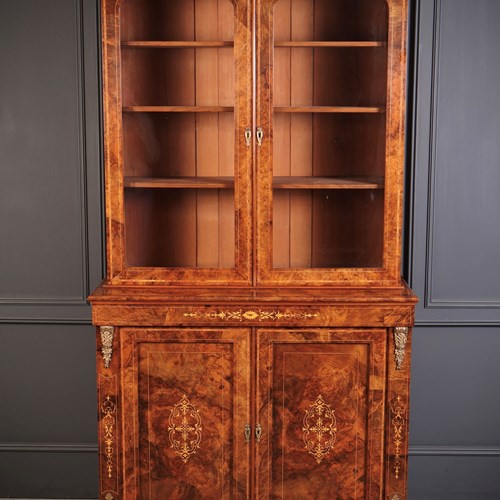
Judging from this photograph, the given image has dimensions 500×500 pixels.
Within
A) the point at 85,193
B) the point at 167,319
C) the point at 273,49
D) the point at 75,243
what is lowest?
the point at 167,319

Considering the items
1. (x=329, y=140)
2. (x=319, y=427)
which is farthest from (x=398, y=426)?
(x=329, y=140)

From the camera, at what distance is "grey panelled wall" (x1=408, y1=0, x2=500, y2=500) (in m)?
2.19

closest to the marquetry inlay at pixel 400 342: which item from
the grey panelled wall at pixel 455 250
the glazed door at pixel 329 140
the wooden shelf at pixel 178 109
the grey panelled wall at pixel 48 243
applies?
the glazed door at pixel 329 140

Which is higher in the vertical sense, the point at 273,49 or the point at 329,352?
the point at 273,49

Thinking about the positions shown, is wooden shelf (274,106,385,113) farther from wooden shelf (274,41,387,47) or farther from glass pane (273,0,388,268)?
wooden shelf (274,41,387,47)

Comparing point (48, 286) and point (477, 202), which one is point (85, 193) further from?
point (477, 202)

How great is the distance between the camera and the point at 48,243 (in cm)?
229

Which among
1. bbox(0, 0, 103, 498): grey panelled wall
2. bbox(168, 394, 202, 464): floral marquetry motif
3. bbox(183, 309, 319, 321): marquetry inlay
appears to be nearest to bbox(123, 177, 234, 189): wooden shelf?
bbox(183, 309, 319, 321): marquetry inlay

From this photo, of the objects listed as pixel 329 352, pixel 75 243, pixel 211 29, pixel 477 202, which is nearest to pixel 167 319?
pixel 329 352

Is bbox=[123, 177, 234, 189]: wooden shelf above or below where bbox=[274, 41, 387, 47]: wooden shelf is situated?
below

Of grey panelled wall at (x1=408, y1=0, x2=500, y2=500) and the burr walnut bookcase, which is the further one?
grey panelled wall at (x1=408, y1=0, x2=500, y2=500)

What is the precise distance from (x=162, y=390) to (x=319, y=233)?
567mm

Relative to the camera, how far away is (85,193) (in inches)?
89.0

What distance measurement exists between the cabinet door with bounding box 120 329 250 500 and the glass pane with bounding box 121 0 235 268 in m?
0.21
